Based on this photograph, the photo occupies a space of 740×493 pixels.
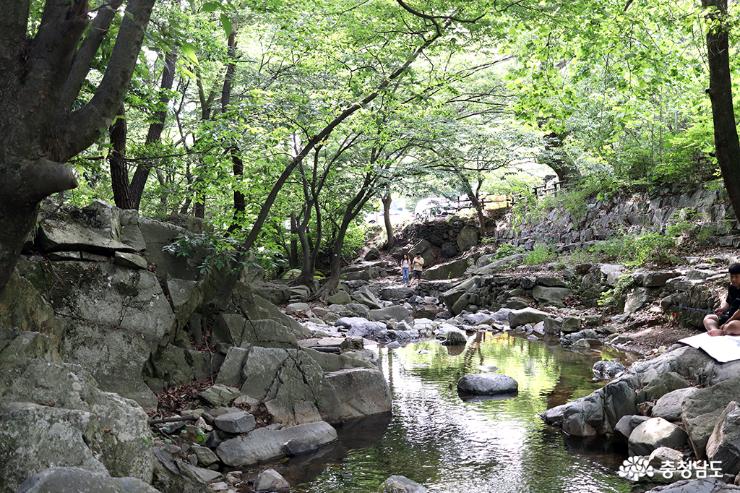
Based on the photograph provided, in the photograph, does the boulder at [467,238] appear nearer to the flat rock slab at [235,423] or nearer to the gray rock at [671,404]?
the gray rock at [671,404]

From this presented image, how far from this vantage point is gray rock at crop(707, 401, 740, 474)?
5281 millimetres

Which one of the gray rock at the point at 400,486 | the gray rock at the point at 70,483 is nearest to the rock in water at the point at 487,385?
the gray rock at the point at 400,486

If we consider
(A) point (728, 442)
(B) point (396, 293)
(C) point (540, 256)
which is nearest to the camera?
(A) point (728, 442)

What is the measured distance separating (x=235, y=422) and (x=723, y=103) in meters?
6.94

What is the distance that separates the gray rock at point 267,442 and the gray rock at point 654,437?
345 centimetres

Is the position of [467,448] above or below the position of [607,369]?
below

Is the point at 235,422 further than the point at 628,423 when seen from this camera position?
No

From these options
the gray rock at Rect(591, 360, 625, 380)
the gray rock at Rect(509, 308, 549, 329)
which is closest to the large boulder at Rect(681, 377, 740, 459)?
the gray rock at Rect(591, 360, 625, 380)

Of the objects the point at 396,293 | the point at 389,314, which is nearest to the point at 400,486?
the point at 389,314

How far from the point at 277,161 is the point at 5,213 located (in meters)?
11.2

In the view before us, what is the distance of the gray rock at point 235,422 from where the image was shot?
706 centimetres

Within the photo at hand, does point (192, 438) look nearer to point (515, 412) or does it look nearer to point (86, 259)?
point (86, 259)

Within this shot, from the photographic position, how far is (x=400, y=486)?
227 inches

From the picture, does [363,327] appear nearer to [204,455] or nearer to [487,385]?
[487,385]
